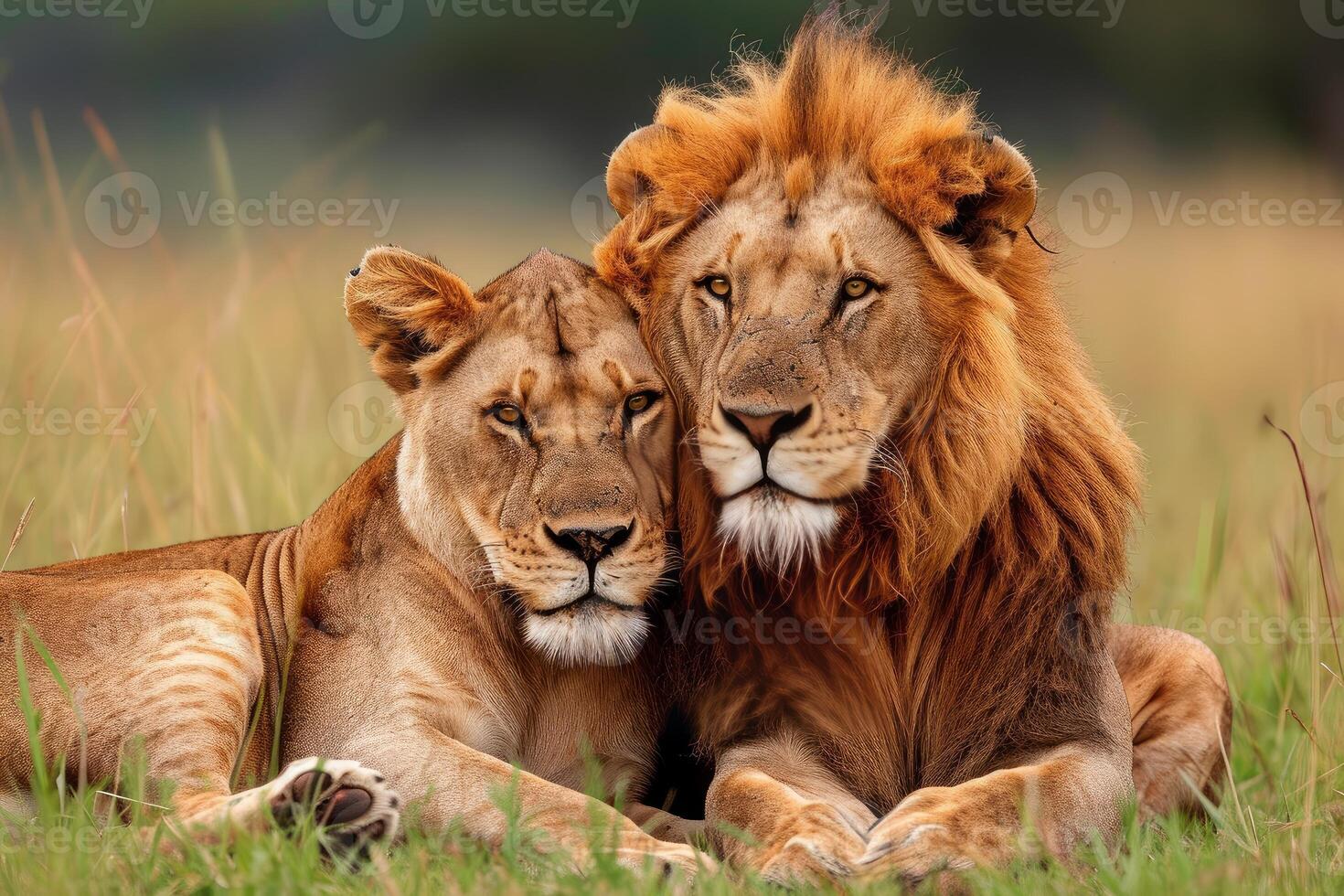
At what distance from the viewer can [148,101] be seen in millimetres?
13906

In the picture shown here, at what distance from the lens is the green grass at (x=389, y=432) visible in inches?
111

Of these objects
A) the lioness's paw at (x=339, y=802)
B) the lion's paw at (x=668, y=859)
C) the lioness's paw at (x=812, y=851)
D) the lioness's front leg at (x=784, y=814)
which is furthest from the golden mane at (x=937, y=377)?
the lioness's paw at (x=339, y=802)

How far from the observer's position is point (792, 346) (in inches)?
123

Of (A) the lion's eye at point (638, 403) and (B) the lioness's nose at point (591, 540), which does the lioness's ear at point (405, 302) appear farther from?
(B) the lioness's nose at point (591, 540)

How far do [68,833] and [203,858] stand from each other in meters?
0.42

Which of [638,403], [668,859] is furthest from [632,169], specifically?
[668,859]

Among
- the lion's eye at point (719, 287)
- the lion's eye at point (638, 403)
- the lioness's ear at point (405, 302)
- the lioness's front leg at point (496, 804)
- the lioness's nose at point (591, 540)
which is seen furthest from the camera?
the lioness's ear at point (405, 302)

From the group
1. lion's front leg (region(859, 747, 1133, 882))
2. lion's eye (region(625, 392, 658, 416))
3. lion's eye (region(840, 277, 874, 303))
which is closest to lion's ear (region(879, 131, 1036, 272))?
lion's eye (region(840, 277, 874, 303))

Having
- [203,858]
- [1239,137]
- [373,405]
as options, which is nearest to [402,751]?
[203,858]

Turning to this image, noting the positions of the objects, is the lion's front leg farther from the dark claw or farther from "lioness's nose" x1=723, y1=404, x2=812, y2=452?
the dark claw

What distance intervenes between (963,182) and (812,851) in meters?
1.39

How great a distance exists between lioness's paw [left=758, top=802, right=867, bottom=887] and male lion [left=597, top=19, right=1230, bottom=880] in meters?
0.01

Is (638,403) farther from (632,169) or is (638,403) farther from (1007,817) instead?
(1007,817)

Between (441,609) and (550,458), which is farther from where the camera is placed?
(441,609)
